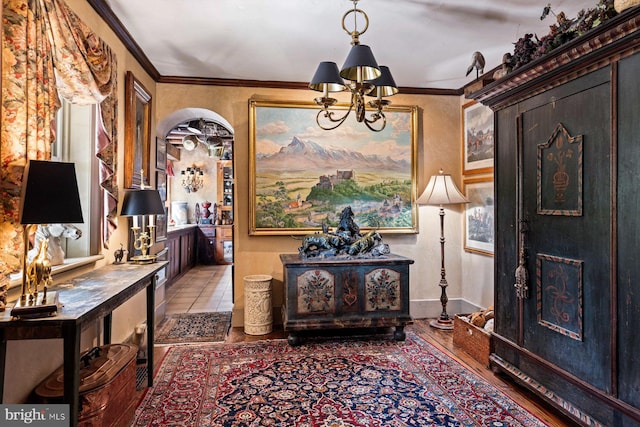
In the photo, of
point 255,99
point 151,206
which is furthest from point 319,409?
point 255,99

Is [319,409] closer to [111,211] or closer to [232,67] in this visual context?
[111,211]

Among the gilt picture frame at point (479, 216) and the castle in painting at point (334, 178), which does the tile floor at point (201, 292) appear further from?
the gilt picture frame at point (479, 216)

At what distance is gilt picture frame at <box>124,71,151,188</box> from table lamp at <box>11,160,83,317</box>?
59.6 inches

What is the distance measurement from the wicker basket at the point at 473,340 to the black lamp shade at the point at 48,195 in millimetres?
2954

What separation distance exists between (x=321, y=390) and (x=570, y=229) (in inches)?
75.9

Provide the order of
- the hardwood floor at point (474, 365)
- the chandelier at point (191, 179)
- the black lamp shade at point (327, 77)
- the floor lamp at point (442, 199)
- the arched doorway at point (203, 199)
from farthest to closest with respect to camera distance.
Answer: the chandelier at point (191, 179) < the arched doorway at point (203, 199) < the floor lamp at point (442, 199) < the black lamp shade at point (327, 77) < the hardwood floor at point (474, 365)

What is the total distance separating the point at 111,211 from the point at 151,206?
0.91 feet

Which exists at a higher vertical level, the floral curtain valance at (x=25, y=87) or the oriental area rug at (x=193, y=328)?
the floral curtain valance at (x=25, y=87)

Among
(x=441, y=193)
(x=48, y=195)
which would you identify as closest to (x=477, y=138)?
(x=441, y=193)

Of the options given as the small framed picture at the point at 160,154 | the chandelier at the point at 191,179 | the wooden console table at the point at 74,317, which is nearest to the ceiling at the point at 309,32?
the small framed picture at the point at 160,154

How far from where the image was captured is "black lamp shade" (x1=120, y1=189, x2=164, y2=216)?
9.21 feet

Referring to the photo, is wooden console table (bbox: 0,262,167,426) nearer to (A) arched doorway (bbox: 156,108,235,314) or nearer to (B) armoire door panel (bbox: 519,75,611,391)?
(B) armoire door panel (bbox: 519,75,611,391)

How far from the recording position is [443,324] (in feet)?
13.2

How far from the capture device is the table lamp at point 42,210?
4.87 feet
